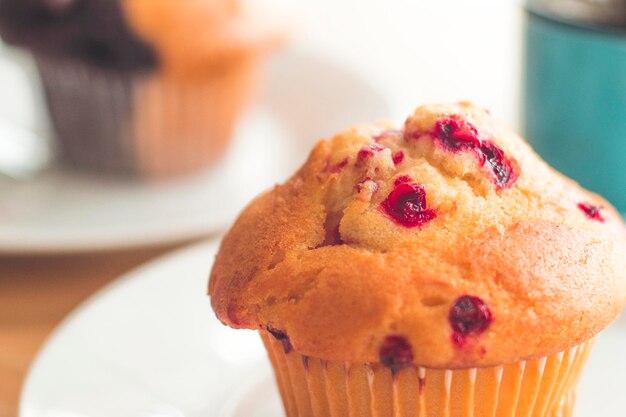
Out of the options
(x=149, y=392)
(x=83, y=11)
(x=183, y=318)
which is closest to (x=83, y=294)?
(x=183, y=318)

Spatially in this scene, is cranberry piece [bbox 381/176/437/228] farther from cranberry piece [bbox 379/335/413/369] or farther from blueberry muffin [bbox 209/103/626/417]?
cranberry piece [bbox 379/335/413/369]

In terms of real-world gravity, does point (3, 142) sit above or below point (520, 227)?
below

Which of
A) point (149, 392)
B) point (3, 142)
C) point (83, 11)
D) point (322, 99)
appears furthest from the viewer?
point (322, 99)

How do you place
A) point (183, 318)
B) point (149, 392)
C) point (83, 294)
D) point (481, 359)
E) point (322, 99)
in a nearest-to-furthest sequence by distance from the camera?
1. point (481, 359)
2. point (149, 392)
3. point (183, 318)
4. point (83, 294)
5. point (322, 99)

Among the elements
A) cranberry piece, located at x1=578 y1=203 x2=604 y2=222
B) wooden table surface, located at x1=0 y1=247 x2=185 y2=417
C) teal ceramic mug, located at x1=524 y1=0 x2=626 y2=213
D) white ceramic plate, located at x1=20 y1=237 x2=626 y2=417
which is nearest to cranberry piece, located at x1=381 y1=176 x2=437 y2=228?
cranberry piece, located at x1=578 y1=203 x2=604 y2=222

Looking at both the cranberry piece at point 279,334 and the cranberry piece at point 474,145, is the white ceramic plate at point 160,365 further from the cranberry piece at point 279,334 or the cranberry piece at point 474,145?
the cranberry piece at point 474,145

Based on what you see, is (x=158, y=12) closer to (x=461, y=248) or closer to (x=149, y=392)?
(x=149, y=392)

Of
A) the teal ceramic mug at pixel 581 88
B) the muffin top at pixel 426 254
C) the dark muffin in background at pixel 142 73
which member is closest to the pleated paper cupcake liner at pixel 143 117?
the dark muffin in background at pixel 142 73

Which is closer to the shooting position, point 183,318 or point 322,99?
point 183,318
